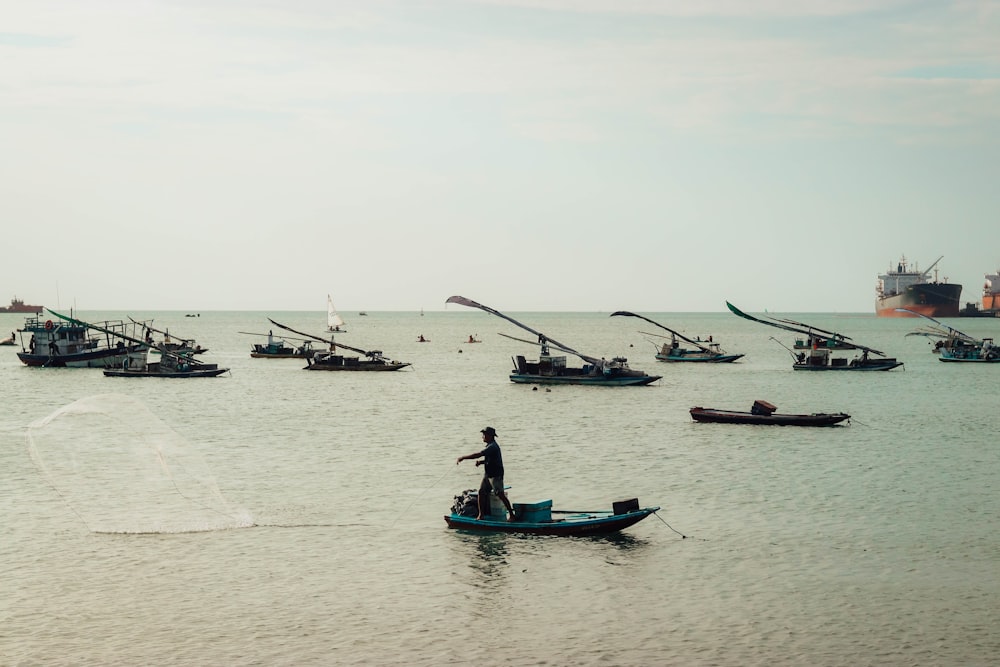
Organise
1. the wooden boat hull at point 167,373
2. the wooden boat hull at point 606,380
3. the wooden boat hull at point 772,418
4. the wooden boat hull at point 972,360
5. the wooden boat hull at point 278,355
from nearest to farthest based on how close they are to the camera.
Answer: the wooden boat hull at point 772,418 < the wooden boat hull at point 606,380 < the wooden boat hull at point 167,373 < the wooden boat hull at point 972,360 < the wooden boat hull at point 278,355

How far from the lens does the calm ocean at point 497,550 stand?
64.6 ft

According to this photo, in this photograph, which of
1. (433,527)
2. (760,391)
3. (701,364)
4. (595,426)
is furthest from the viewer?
(701,364)

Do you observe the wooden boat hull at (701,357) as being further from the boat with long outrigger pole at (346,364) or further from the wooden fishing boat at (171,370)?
the wooden fishing boat at (171,370)

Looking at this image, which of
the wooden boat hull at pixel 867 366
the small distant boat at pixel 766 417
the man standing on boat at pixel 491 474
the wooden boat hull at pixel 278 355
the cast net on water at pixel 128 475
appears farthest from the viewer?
the wooden boat hull at pixel 278 355

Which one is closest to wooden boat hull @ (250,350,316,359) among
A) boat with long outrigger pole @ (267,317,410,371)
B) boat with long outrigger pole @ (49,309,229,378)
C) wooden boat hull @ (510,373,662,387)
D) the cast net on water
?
boat with long outrigger pole @ (267,317,410,371)

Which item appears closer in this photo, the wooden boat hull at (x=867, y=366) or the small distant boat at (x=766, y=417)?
the small distant boat at (x=766, y=417)

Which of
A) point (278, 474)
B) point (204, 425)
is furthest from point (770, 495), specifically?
point (204, 425)

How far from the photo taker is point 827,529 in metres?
29.4

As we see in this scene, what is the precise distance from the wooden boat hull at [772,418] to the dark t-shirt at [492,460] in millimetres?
29615

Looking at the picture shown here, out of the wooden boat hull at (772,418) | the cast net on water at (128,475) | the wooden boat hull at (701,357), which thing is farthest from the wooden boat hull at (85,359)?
the wooden boat hull at (772,418)

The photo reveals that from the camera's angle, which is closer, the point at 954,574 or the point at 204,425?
the point at 954,574

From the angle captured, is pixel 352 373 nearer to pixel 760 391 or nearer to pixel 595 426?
pixel 760 391

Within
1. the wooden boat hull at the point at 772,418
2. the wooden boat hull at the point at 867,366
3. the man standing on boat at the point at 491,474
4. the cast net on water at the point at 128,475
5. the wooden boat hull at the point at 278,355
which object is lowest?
the cast net on water at the point at 128,475

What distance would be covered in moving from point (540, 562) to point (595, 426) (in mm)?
33200
